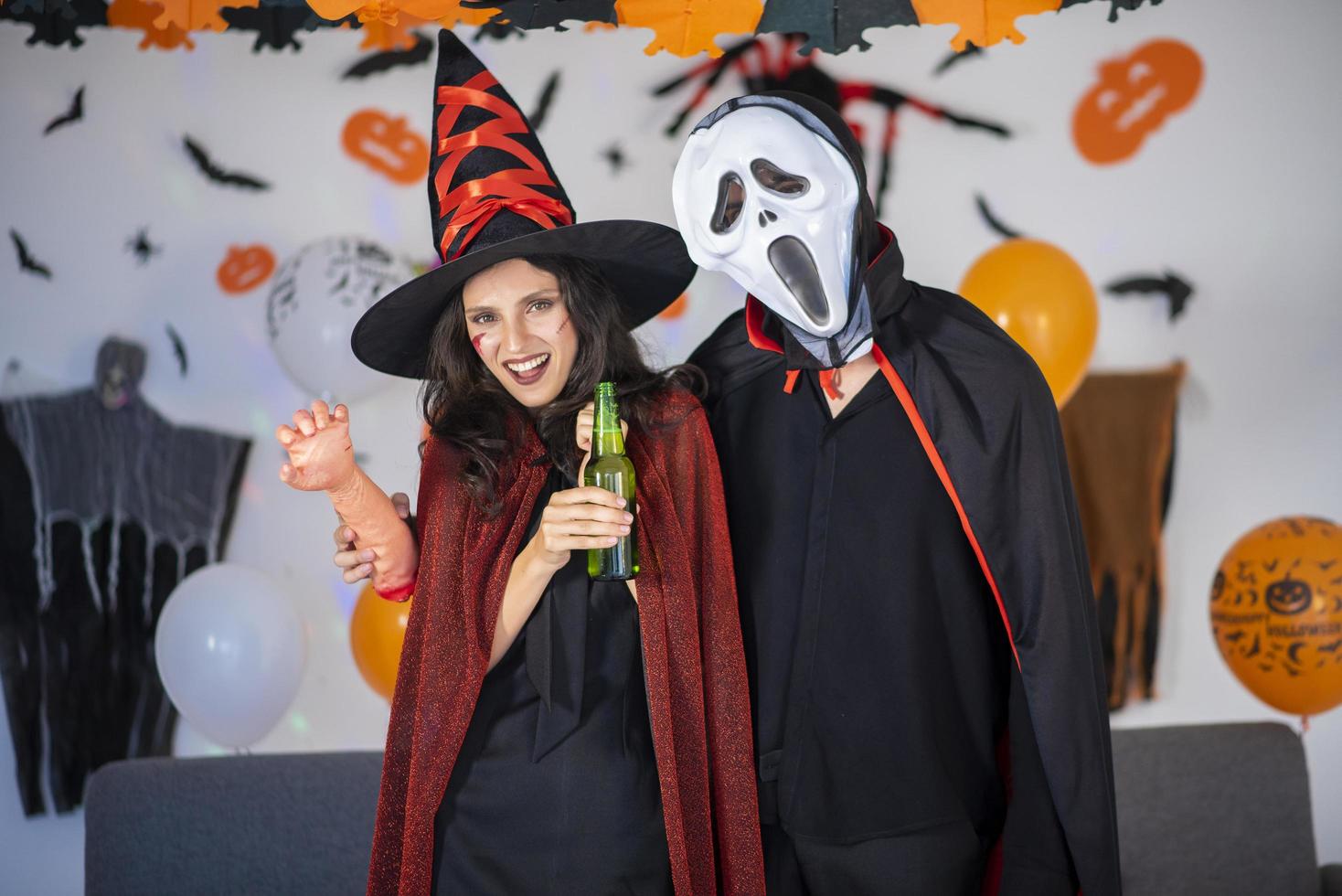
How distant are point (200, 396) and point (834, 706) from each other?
9.66 ft

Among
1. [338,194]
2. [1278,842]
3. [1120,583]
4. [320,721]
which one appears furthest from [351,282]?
[1278,842]

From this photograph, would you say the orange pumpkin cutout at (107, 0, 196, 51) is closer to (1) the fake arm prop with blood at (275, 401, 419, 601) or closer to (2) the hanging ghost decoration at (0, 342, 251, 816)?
(2) the hanging ghost decoration at (0, 342, 251, 816)

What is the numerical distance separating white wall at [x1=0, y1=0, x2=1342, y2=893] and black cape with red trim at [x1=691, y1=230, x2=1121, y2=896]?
2.30 m

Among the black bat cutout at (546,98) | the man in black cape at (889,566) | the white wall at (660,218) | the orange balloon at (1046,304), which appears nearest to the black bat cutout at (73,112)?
the white wall at (660,218)

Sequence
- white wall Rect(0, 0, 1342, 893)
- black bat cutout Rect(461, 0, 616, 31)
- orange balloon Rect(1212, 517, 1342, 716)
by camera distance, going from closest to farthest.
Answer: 1. black bat cutout Rect(461, 0, 616, 31)
2. orange balloon Rect(1212, 517, 1342, 716)
3. white wall Rect(0, 0, 1342, 893)

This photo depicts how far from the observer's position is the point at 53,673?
387cm

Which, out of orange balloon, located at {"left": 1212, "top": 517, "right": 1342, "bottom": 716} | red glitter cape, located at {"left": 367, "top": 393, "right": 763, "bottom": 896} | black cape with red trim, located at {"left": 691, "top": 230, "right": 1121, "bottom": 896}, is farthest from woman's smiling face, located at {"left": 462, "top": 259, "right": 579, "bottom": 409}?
orange balloon, located at {"left": 1212, "top": 517, "right": 1342, "bottom": 716}

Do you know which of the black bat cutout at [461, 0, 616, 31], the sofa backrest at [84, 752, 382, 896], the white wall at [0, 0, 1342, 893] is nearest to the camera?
the black bat cutout at [461, 0, 616, 31]

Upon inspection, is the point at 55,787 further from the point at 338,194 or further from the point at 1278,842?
the point at 1278,842

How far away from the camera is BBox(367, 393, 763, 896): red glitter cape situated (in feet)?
5.62

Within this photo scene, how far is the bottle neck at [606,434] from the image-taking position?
1700mm

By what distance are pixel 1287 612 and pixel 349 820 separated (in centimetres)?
233

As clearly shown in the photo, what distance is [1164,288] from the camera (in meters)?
4.00

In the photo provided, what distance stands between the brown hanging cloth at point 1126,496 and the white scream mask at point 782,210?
2.45 meters
